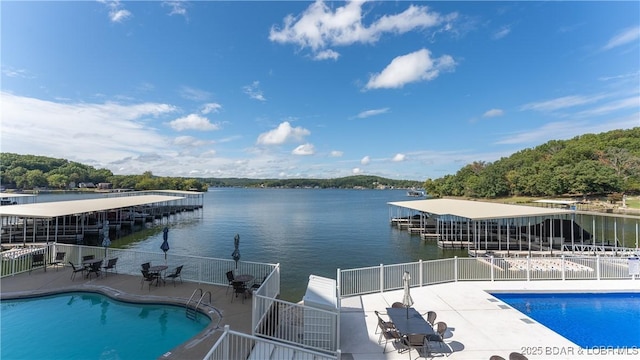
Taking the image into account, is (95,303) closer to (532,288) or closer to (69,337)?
(69,337)

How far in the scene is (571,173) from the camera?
67000 millimetres

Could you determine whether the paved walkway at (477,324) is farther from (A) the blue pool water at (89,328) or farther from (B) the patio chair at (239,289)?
(A) the blue pool water at (89,328)

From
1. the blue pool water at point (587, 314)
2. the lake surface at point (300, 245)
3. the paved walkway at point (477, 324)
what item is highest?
the paved walkway at point (477, 324)

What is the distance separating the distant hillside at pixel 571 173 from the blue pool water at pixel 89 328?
82139mm

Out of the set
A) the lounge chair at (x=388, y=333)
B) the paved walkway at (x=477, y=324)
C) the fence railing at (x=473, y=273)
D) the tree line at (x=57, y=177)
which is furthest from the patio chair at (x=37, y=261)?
the tree line at (x=57, y=177)

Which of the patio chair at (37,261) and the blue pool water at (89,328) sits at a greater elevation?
the patio chair at (37,261)

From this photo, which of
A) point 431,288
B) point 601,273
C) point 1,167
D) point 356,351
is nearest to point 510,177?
point 601,273

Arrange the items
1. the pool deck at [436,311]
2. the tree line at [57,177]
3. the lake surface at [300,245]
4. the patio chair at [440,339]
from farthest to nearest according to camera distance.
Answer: the tree line at [57,177] → the lake surface at [300,245] → the pool deck at [436,311] → the patio chair at [440,339]

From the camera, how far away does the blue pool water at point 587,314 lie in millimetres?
8838

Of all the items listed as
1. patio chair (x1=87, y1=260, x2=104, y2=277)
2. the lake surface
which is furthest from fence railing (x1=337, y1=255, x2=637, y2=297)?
patio chair (x1=87, y1=260, x2=104, y2=277)

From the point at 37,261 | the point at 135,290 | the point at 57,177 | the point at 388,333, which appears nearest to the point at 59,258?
the point at 37,261

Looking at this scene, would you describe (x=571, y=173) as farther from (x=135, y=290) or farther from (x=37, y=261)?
(x=37, y=261)

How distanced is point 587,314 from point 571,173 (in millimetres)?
73763

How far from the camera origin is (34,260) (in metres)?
13.5
